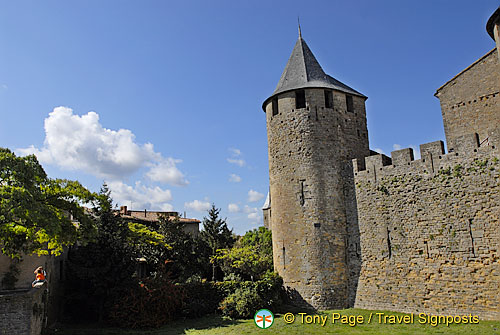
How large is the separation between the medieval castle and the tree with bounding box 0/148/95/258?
914cm

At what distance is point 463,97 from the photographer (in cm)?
1678

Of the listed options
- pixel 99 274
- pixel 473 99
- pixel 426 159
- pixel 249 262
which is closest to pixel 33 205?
pixel 99 274

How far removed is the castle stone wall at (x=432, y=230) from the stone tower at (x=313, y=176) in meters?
1.06

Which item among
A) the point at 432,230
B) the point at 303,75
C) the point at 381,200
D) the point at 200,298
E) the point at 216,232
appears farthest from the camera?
the point at 216,232

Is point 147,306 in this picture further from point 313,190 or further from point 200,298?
point 313,190

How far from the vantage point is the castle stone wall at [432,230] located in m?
12.7

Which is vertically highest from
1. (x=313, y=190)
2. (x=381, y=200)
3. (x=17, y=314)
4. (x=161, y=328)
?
(x=313, y=190)

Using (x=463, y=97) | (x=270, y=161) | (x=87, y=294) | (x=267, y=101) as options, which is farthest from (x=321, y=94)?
(x=87, y=294)

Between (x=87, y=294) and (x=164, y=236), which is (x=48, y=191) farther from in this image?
(x=164, y=236)

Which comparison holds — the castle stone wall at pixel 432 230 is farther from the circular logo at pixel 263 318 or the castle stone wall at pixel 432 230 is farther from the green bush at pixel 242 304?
the green bush at pixel 242 304

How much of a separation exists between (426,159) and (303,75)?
7383mm

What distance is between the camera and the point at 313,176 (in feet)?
56.1

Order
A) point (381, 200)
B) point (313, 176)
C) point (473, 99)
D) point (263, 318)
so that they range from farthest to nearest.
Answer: point (313, 176) < point (473, 99) < point (381, 200) < point (263, 318)

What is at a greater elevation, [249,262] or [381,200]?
[381,200]
